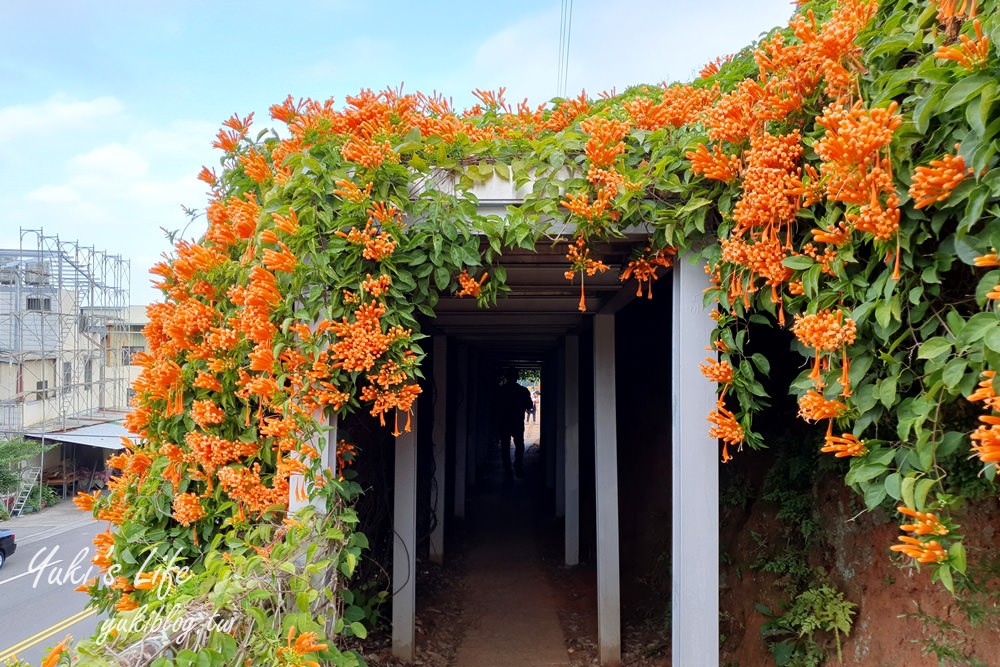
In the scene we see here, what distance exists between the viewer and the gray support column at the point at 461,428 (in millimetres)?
8469

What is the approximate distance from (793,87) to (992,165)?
691mm

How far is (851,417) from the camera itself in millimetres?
1660

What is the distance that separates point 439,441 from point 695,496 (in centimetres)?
451

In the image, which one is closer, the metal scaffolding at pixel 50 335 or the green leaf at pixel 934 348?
the green leaf at pixel 934 348

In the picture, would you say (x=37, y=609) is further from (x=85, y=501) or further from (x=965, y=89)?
(x=965, y=89)

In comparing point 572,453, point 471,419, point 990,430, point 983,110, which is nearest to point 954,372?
point 990,430

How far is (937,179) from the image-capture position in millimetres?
1327

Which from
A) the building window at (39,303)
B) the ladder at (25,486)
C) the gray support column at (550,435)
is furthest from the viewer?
the building window at (39,303)

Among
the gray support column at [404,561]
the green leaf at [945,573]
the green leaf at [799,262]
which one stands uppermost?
the green leaf at [799,262]

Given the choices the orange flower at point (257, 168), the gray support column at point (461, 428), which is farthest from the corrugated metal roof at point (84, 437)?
the orange flower at point (257, 168)

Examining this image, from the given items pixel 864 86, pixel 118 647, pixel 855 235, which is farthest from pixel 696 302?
pixel 118 647

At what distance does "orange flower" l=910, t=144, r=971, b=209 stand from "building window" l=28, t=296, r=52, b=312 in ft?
72.2

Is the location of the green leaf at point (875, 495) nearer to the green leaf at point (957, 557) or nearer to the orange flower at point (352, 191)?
the green leaf at point (957, 557)

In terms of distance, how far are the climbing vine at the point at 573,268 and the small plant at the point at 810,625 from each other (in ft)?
3.38
